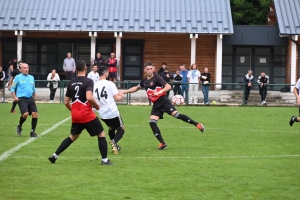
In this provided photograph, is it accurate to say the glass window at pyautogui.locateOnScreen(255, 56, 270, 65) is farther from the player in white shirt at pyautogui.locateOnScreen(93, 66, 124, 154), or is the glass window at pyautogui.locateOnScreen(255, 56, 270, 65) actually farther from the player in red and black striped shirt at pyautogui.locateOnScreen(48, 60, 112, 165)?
the player in red and black striped shirt at pyautogui.locateOnScreen(48, 60, 112, 165)

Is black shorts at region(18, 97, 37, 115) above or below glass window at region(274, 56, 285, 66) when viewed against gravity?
below

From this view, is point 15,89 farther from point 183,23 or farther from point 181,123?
point 183,23

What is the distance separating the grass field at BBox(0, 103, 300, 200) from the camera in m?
9.60

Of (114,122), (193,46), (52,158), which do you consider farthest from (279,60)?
(52,158)

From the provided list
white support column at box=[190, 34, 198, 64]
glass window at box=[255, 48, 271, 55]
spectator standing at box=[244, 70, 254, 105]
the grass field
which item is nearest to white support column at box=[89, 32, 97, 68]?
white support column at box=[190, 34, 198, 64]

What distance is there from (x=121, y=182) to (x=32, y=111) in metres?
7.43

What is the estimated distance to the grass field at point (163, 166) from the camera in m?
9.60

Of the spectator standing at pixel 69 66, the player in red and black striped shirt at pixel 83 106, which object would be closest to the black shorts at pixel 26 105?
the player in red and black striped shirt at pixel 83 106

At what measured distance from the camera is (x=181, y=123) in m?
22.7

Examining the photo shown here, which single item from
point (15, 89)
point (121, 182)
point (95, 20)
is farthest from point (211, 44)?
point (121, 182)

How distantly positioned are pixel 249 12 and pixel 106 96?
37279 mm

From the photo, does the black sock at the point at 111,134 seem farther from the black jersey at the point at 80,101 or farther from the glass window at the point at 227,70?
the glass window at the point at 227,70

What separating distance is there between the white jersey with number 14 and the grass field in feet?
2.75

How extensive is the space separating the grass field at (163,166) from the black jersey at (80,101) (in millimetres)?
826
